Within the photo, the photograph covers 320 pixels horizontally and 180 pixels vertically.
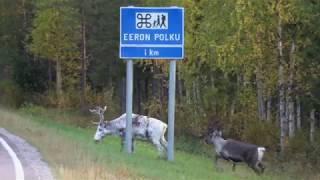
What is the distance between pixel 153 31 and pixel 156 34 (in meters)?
0.13

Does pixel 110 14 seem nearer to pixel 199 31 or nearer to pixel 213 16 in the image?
pixel 199 31

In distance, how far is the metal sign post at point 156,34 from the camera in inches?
866

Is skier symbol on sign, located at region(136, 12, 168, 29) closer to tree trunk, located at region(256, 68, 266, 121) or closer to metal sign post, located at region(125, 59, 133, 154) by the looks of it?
metal sign post, located at region(125, 59, 133, 154)

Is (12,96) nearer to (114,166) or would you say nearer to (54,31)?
(54,31)

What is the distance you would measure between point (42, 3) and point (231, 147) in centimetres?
3492

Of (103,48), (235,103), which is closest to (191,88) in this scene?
(235,103)

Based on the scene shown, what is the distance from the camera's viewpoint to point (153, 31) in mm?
22031

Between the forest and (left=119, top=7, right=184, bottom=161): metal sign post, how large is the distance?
7.06 m

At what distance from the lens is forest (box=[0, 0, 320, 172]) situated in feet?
96.6


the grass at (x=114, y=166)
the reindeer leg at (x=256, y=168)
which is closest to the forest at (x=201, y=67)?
the reindeer leg at (x=256, y=168)

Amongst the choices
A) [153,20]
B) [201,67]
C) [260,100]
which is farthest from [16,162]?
[201,67]

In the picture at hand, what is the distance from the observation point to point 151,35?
72.4 ft

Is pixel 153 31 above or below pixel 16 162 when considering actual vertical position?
above

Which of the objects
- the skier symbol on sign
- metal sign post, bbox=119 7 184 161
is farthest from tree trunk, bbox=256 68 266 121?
the skier symbol on sign
